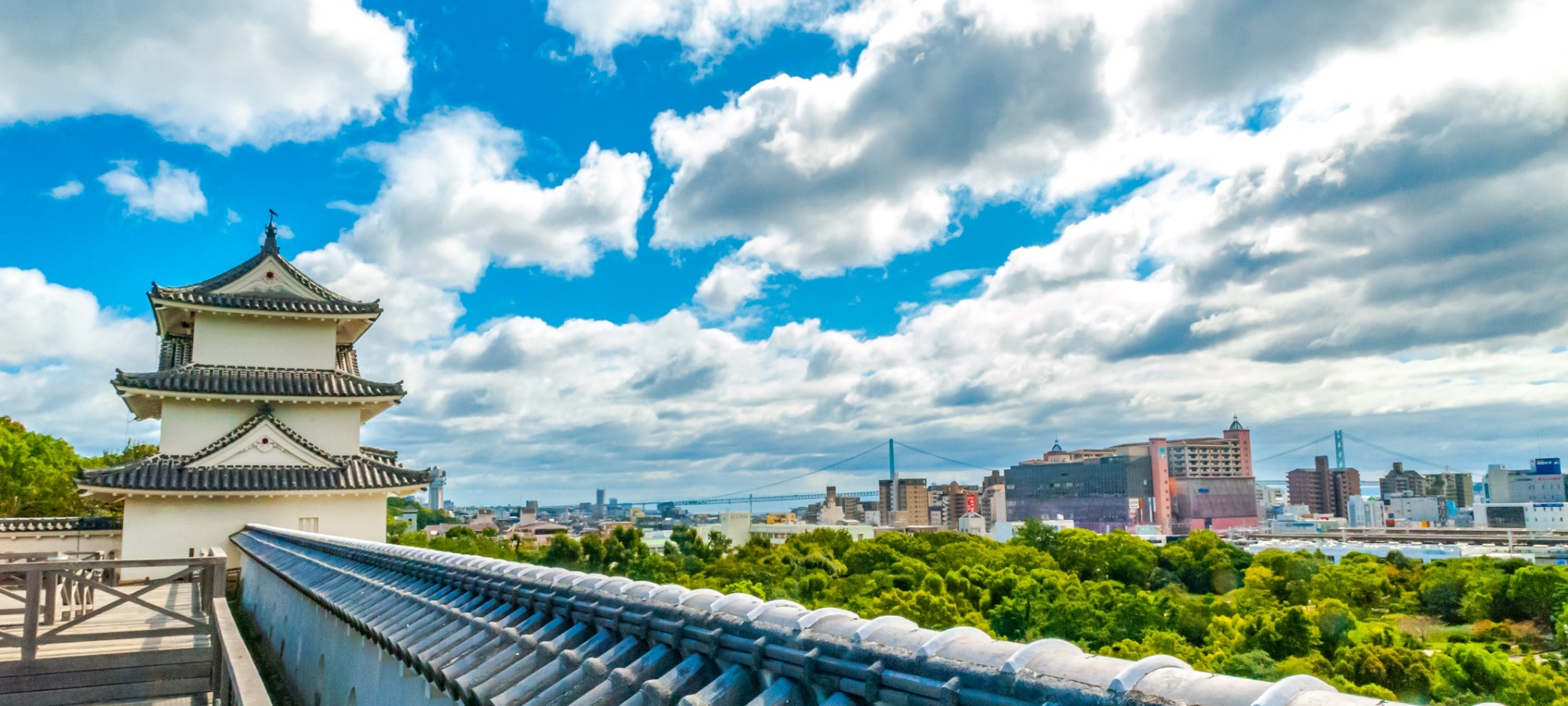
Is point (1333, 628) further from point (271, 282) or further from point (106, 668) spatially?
point (106, 668)

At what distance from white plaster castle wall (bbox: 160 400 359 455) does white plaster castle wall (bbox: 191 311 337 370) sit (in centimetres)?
108

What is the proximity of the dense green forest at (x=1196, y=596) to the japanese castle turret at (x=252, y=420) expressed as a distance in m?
14.8

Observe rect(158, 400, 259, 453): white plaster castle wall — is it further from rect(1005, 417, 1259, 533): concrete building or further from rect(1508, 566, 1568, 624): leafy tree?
rect(1005, 417, 1259, 533): concrete building

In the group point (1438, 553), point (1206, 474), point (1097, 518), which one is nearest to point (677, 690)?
point (1438, 553)

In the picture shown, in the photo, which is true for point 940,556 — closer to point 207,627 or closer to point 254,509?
point 254,509

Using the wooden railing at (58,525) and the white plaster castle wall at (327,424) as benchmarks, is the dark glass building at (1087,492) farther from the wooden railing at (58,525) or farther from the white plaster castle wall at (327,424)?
the wooden railing at (58,525)

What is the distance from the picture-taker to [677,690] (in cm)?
340

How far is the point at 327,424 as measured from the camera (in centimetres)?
2219

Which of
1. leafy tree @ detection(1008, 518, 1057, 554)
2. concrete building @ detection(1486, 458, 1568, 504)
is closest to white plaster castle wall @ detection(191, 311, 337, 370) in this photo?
leafy tree @ detection(1008, 518, 1057, 554)

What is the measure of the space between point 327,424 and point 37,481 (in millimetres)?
24638

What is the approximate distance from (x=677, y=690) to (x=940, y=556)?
68.1 metres

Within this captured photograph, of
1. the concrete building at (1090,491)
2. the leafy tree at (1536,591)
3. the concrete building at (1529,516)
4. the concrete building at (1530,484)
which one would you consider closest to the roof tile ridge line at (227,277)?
the leafy tree at (1536,591)

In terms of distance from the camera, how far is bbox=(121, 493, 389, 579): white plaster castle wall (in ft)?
63.5

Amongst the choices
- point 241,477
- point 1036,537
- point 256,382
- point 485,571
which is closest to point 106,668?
point 485,571
